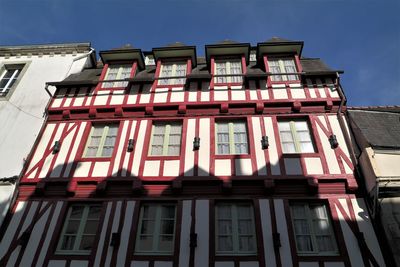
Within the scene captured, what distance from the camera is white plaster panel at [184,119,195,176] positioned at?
692 centimetres

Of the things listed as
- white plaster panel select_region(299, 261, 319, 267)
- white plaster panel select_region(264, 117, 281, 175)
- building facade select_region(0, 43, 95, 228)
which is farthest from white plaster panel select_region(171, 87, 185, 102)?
white plaster panel select_region(299, 261, 319, 267)

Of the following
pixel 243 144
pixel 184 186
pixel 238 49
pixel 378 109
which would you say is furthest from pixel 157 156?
pixel 378 109

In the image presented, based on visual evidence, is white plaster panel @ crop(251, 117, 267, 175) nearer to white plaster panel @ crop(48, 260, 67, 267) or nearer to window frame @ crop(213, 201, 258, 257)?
window frame @ crop(213, 201, 258, 257)

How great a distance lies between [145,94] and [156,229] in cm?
431

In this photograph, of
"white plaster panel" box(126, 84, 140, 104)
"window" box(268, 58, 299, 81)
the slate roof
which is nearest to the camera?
the slate roof

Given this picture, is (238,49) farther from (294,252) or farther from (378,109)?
(294,252)

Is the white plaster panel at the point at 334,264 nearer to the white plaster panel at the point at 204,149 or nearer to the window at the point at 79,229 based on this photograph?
the white plaster panel at the point at 204,149

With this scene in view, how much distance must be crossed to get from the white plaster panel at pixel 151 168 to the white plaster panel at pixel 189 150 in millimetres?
741

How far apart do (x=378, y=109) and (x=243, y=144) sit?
162 inches

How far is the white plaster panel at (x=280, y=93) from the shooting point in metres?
8.19

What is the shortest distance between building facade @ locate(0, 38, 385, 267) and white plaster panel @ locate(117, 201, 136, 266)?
0.08 feet

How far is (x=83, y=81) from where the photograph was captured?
897 centimetres

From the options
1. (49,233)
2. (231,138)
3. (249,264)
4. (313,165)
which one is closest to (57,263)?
(49,233)

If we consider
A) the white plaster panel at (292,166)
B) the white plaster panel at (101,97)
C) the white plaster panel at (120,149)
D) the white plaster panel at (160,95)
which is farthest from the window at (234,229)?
the white plaster panel at (101,97)
